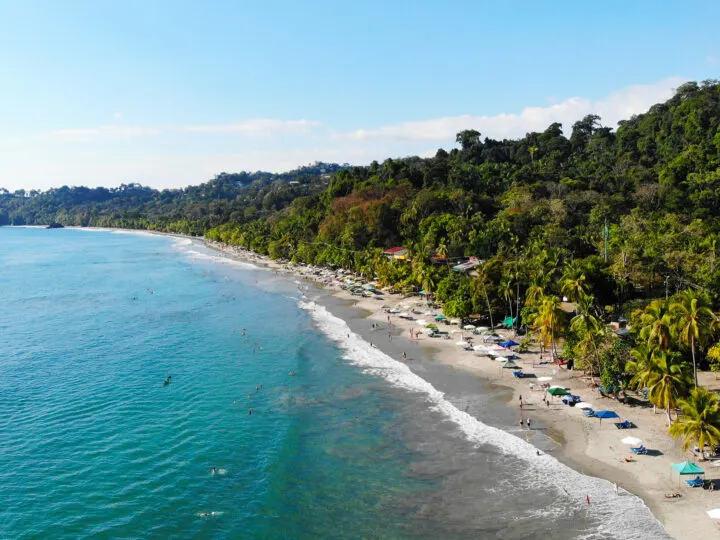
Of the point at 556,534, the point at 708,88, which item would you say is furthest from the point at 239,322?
the point at 708,88

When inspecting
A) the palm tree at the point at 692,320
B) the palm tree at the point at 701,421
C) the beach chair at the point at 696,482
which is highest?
the palm tree at the point at 692,320

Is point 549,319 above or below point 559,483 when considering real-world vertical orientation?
above

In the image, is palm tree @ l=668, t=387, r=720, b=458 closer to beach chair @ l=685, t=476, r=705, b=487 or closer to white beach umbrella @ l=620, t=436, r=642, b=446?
beach chair @ l=685, t=476, r=705, b=487

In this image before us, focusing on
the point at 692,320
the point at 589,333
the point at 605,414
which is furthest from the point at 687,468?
the point at 589,333

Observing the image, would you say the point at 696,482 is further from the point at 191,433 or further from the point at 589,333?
the point at 191,433

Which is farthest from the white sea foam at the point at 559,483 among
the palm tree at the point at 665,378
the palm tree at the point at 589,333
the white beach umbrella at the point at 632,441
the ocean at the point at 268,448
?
the palm tree at the point at 589,333

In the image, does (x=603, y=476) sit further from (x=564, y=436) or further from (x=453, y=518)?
(x=453, y=518)

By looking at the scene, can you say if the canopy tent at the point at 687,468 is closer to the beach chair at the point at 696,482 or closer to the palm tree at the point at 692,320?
the beach chair at the point at 696,482
